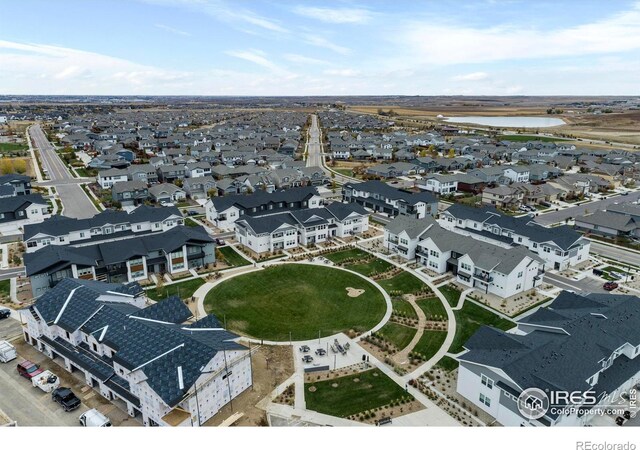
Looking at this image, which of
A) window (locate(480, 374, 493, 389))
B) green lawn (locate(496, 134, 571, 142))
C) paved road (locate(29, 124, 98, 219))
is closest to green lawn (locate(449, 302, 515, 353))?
window (locate(480, 374, 493, 389))

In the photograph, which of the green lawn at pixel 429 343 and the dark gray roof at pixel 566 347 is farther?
the green lawn at pixel 429 343

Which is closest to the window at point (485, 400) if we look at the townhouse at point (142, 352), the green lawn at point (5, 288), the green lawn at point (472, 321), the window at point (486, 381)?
the window at point (486, 381)

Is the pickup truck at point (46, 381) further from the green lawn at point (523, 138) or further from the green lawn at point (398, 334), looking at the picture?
the green lawn at point (523, 138)

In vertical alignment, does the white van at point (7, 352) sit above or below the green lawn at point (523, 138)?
below

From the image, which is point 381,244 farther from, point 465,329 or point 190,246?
point 190,246

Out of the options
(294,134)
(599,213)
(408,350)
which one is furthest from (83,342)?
(294,134)

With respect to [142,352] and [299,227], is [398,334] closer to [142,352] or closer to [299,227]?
[142,352]
